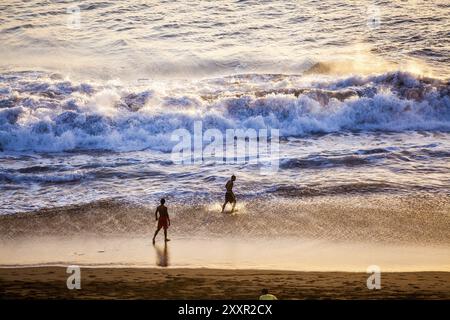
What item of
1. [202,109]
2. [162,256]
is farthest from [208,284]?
[202,109]

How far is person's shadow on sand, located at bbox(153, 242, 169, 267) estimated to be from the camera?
1282cm

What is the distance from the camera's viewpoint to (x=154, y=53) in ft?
93.0

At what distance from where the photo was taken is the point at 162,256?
13.2 m

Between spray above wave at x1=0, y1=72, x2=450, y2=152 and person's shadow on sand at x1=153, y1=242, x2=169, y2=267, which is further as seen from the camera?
spray above wave at x1=0, y1=72, x2=450, y2=152

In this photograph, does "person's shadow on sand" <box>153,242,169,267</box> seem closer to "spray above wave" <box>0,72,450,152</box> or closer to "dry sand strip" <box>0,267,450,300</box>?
"dry sand strip" <box>0,267,450,300</box>

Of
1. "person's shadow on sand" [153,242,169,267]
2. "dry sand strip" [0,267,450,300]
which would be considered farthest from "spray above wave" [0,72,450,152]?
"dry sand strip" [0,267,450,300]

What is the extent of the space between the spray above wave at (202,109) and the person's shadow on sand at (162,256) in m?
7.38

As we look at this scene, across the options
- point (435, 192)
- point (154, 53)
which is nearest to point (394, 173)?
point (435, 192)

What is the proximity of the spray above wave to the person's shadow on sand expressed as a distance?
7380 mm

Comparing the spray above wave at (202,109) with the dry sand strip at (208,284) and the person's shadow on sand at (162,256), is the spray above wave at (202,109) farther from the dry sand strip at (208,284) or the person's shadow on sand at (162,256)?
the dry sand strip at (208,284)

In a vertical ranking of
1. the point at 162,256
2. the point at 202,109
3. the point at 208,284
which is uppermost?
the point at 202,109

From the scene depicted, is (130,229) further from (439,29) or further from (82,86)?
(439,29)

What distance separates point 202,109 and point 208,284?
39.6 feet

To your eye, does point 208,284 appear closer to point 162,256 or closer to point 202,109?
point 162,256
